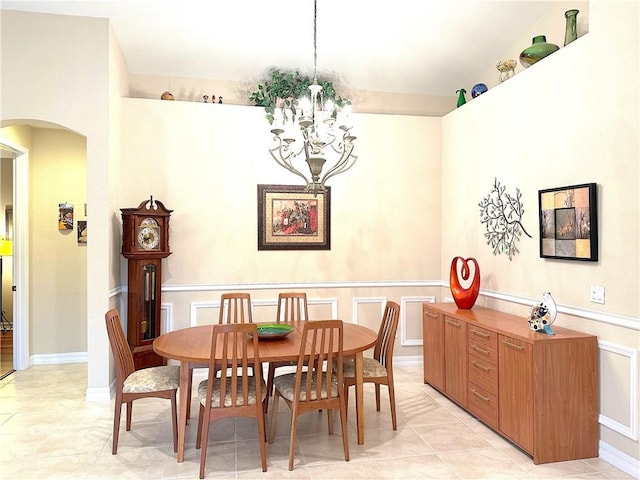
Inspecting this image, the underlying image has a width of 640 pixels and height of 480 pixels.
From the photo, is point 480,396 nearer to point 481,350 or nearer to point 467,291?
point 481,350

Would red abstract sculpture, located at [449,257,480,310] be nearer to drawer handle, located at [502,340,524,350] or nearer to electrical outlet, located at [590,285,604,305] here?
drawer handle, located at [502,340,524,350]

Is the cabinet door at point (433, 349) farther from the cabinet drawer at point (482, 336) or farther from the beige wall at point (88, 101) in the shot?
the beige wall at point (88, 101)

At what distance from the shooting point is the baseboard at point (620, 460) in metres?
2.74

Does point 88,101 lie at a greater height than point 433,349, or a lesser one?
greater

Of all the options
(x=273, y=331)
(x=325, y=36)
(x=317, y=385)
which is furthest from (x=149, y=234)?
(x=325, y=36)

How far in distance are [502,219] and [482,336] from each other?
1.15 m

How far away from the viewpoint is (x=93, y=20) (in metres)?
4.10

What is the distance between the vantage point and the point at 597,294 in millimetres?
3014

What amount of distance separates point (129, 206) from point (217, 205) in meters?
0.87

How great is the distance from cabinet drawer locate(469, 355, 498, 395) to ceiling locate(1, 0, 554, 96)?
3.07 m

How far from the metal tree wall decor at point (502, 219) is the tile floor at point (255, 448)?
4.79 ft

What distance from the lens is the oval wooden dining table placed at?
9.31 feet

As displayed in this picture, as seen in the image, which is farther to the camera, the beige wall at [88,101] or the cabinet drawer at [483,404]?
the beige wall at [88,101]

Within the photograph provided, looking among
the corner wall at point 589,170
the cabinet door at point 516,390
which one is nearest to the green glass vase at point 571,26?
the corner wall at point 589,170
